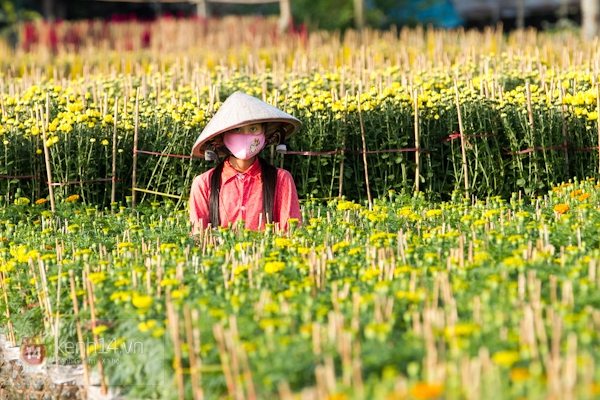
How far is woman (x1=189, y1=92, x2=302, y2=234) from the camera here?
6027mm

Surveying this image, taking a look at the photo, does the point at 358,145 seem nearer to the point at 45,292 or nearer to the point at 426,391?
the point at 45,292

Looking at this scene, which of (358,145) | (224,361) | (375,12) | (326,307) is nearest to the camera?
(224,361)

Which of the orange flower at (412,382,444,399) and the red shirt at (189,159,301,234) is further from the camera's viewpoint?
the red shirt at (189,159,301,234)

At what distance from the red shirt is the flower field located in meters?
0.28

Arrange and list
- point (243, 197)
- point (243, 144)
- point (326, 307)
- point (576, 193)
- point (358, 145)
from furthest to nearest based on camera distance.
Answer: point (358, 145), point (576, 193), point (243, 197), point (243, 144), point (326, 307)

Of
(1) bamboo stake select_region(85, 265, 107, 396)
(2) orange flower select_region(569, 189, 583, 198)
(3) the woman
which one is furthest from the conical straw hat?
(2) orange flower select_region(569, 189, 583, 198)

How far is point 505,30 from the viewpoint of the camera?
26.9m

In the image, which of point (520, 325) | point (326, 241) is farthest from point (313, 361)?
point (326, 241)

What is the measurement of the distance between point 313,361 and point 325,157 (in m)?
4.33

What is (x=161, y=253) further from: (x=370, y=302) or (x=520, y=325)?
(x=520, y=325)

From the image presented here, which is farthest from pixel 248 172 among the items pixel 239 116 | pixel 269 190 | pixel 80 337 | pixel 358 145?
pixel 80 337

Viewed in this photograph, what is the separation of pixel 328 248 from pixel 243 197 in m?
1.27

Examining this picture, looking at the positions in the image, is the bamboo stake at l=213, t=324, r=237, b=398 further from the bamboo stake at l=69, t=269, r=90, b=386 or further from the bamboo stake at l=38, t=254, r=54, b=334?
the bamboo stake at l=38, t=254, r=54, b=334

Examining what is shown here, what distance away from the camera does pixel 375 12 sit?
25.0 meters
